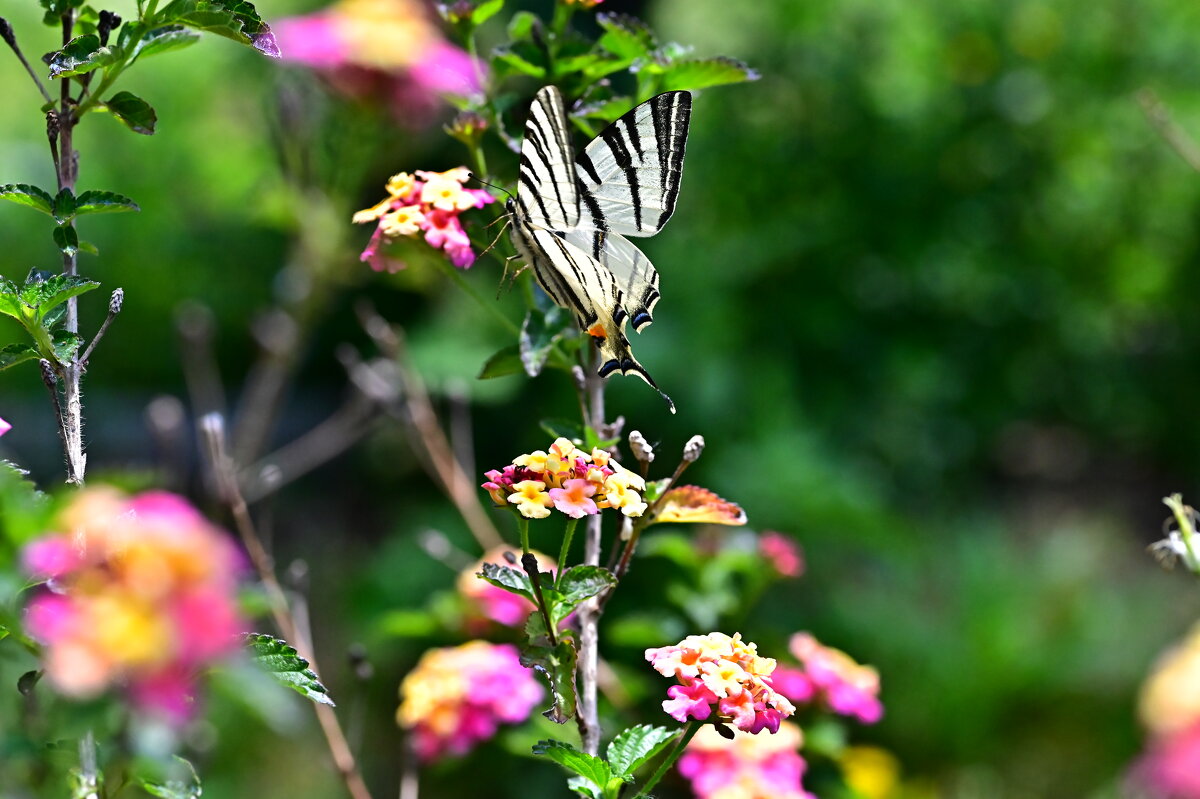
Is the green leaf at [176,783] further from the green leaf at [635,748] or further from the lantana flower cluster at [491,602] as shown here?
the lantana flower cluster at [491,602]

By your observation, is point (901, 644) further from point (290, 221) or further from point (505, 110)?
point (505, 110)

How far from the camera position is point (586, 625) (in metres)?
1.02

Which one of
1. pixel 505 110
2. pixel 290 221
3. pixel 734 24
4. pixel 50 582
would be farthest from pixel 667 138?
pixel 734 24

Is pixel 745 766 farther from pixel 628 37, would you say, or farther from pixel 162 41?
pixel 162 41

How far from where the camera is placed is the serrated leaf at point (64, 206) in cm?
88

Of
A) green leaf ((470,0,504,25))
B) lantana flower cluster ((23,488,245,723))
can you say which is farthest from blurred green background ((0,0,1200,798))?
lantana flower cluster ((23,488,245,723))

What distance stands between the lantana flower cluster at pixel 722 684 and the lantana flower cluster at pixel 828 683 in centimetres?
44

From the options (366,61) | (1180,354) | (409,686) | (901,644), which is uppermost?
(1180,354)

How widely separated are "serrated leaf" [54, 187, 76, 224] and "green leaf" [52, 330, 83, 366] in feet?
0.31

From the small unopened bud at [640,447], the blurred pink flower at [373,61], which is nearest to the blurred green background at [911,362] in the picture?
the blurred pink flower at [373,61]

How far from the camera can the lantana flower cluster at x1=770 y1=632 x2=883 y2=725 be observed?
130cm

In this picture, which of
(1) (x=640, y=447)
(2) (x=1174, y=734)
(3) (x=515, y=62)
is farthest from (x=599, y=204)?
(2) (x=1174, y=734)

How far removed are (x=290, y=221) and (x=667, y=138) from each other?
4.26ft

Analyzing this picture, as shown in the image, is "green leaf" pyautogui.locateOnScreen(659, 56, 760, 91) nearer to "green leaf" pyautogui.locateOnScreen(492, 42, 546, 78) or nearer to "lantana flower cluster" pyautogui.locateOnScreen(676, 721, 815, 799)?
"green leaf" pyautogui.locateOnScreen(492, 42, 546, 78)
